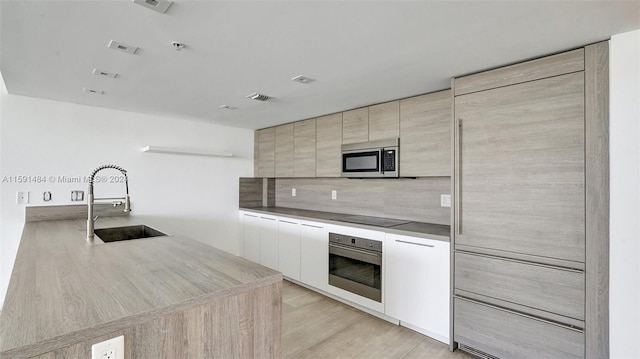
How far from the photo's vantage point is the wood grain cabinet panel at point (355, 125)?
3.15 m

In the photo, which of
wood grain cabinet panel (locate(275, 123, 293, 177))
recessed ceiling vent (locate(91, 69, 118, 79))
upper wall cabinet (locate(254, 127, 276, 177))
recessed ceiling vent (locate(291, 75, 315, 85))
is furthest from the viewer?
upper wall cabinet (locate(254, 127, 276, 177))

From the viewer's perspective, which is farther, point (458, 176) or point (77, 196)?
point (77, 196)

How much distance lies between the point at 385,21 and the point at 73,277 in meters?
1.89

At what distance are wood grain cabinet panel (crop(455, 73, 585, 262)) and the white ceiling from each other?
28 centimetres

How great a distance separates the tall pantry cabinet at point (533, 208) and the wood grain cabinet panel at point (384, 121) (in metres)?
0.71

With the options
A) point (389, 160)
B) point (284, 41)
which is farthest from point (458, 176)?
point (284, 41)

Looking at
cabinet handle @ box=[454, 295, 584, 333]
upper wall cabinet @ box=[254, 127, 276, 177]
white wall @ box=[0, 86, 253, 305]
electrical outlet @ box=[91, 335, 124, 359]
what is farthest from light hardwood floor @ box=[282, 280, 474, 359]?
upper wall cabinet @ box=[254, 127, 276, 177]

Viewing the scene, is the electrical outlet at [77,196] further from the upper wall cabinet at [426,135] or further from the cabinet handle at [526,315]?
the cabinet handle at [526,315]

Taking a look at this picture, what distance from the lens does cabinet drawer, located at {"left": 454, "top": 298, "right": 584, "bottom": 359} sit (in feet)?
5.82

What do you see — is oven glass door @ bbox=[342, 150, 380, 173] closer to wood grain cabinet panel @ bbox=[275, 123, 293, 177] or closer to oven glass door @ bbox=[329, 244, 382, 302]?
oven glass door @ bbox=[329, 244, 382, 302]

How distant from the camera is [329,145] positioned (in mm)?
3529

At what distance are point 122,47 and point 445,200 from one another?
281 centimetres
